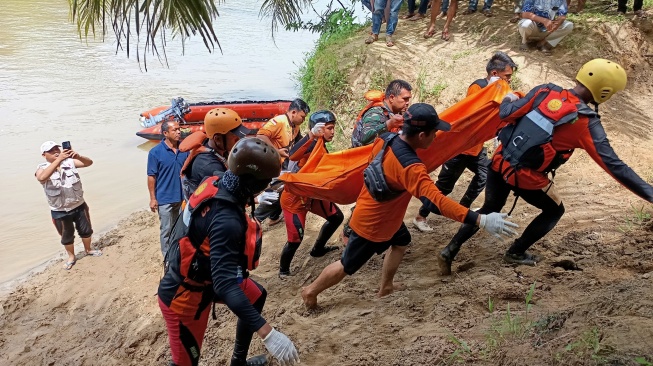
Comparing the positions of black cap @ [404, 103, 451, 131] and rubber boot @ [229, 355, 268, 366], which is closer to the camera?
black cap @ [404, 103, 451, 131]

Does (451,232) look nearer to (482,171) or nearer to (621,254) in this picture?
(482,171)

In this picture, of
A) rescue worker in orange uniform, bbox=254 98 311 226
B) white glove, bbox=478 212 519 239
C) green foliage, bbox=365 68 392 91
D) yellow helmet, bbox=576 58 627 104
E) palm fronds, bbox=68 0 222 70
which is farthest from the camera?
green foliage, bbox=365 68 392 91

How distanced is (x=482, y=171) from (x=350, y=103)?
4027 mm

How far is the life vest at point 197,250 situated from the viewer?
2.78m

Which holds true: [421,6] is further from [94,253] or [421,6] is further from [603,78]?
[94,253]

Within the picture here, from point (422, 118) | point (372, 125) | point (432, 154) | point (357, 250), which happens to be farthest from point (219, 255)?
point (372, 125)

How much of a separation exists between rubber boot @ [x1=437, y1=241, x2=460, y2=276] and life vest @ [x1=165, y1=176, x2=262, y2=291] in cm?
203

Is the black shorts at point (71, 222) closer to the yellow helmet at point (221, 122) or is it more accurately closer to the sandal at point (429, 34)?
the yellow helmet at point (221, 122)

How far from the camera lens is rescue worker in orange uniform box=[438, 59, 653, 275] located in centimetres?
343

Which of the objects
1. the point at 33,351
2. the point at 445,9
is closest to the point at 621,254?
the point at 33,351

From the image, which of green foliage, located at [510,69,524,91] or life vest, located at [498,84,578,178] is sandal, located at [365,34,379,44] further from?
life vest, located at [498,84,578,178]

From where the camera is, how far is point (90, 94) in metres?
16.4

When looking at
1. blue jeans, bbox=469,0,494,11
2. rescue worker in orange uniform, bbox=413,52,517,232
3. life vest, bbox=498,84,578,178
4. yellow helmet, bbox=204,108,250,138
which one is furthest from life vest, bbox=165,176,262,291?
blue jeans, bbox=469,0,494,11

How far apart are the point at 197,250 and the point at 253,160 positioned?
2.10 ft
